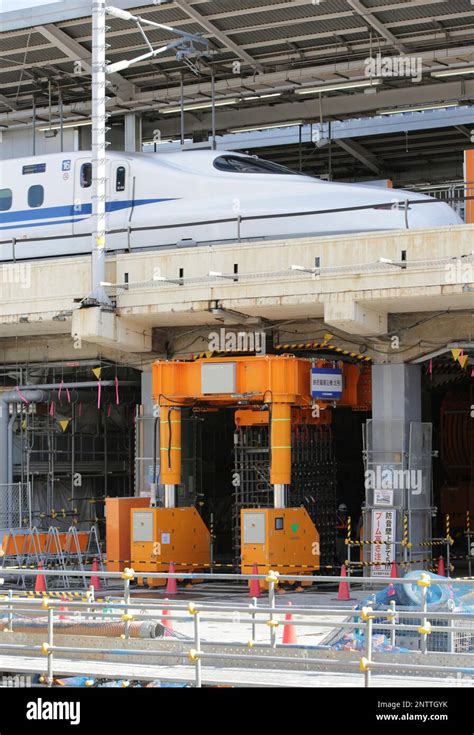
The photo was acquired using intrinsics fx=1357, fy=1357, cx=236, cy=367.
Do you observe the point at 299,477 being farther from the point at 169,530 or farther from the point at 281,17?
the point at 281,17

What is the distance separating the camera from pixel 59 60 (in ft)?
109

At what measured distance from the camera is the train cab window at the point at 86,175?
2966 centimetres

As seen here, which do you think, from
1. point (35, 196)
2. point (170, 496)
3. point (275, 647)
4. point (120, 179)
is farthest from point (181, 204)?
point (275, 647)

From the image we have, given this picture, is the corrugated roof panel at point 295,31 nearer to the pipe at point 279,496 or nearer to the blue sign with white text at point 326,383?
the blue sign with white text at point 326,383

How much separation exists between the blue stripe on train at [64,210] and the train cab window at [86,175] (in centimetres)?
45

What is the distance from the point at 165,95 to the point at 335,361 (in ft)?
33.2

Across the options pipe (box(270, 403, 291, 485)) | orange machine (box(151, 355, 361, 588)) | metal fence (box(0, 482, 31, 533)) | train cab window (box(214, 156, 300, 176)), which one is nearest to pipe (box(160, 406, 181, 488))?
orange machine (box(151, 355, 361, 588))

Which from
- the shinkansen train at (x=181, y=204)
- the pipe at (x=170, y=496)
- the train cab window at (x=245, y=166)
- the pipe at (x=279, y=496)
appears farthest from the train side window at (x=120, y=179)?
the pipe at (x=279, y=496)

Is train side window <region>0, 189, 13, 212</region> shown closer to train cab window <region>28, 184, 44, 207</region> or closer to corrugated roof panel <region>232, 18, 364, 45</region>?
train cab window <region>28, 184, 44, 207</region>

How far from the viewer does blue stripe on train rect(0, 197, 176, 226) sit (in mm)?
28906

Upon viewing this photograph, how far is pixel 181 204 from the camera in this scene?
28.3m

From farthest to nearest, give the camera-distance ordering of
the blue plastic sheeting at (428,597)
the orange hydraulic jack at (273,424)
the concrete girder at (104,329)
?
the concrete girder at (104,329) < the orange hydraulic jack at (273,424) < the blue plastic sheeting at (428,597)

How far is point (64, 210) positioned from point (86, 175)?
915mm
